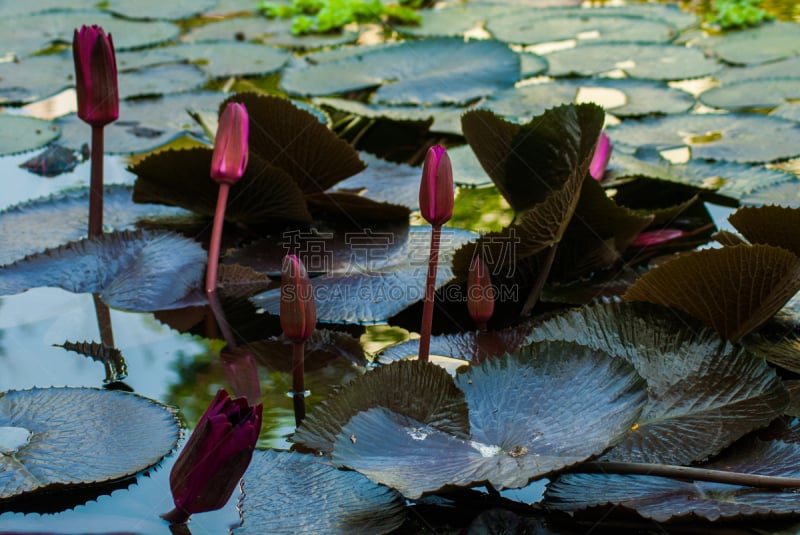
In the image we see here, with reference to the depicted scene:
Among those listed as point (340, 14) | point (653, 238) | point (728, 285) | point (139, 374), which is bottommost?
point (139, 374)

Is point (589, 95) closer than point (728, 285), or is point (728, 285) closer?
point (728, 285)

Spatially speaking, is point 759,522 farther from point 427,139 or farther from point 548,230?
point 427,139

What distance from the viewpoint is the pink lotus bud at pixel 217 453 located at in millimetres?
888

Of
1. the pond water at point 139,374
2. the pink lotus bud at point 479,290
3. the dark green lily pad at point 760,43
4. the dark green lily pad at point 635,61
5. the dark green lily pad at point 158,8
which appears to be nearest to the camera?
the pond water at point 139,374

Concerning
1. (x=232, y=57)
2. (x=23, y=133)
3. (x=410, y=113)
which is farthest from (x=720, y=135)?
(x=23, y=133)

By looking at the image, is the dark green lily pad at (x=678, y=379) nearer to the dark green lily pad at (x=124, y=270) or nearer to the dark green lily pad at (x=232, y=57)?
the dark green lily pad at (x=124, y=270)

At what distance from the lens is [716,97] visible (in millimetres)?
2547

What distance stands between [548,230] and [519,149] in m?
0.22

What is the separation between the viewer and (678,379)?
3.76 feet

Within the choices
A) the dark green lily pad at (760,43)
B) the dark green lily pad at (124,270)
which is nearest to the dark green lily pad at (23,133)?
the dark green lily pad at (124,270)

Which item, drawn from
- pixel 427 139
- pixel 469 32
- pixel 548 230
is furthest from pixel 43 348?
pixel 469 32

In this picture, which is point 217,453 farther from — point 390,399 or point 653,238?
point 653,238

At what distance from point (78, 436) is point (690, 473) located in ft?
2.49

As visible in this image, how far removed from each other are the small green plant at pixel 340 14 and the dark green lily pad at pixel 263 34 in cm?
4
